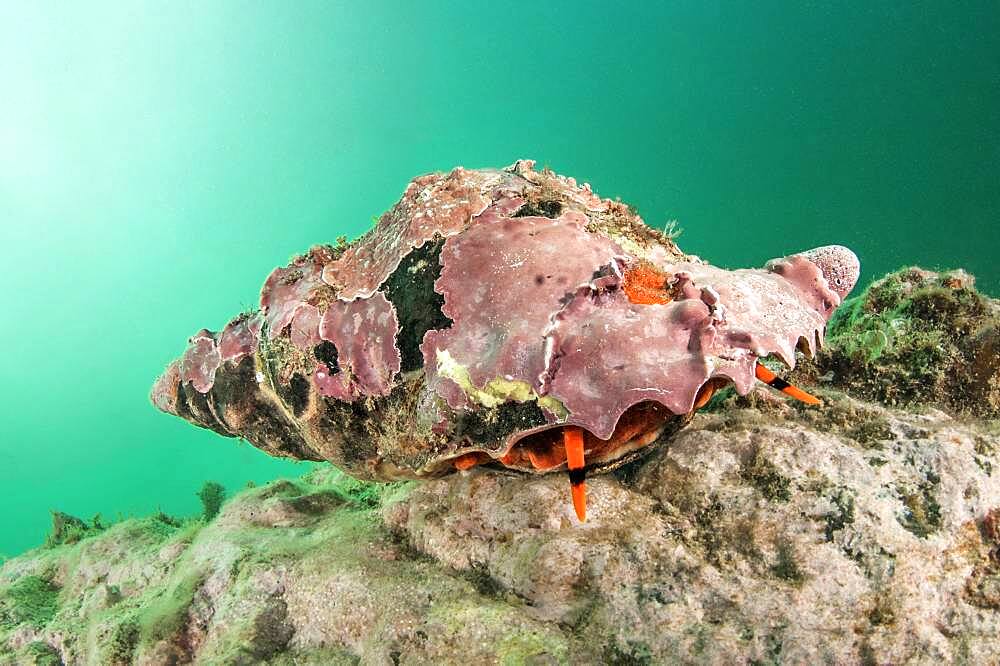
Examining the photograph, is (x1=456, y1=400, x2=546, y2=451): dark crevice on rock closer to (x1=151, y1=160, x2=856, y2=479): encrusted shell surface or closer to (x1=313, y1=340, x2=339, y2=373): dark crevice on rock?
(x1=151, y1=160, x2=856, y2=479): encrusted shell surface

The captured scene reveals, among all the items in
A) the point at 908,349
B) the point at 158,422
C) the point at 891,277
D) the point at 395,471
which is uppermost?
the point at 158,422

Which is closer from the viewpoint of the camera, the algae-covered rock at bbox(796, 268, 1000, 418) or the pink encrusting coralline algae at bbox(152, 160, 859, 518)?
the pink encrusting coralline algae at bbox(152, 160, 859, 518)

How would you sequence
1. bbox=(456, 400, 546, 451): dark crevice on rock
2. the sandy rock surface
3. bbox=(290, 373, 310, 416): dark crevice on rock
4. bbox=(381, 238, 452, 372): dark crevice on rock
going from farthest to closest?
bbox=(290, 373, 310, 416): dark crevice on rock < bbox=(381, 238, 452, 372): dark crevice on rock < bbox=(456, 400, 546, 451): dark crevice on rock < the sandy rock surface

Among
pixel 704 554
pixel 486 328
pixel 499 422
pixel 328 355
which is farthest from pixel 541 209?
pixel 704 554

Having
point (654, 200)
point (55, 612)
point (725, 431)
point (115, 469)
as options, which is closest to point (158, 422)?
point (115, 469)

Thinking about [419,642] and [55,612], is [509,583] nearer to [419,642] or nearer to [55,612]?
[419,642]

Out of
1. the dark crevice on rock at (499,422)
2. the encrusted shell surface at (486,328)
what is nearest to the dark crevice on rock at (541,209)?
the encrusted shell surface at (486,328)

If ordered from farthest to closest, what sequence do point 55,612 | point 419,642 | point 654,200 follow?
point 654,200, point 55,612, point 419,642

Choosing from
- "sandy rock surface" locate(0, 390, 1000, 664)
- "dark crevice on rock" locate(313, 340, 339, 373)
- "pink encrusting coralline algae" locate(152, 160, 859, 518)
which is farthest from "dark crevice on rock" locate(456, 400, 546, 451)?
"dark crevice on rock" locate(313, 340, 339, 373)

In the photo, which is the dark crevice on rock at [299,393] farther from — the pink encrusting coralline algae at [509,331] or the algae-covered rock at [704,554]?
the algae-covered rock at [704,554]
